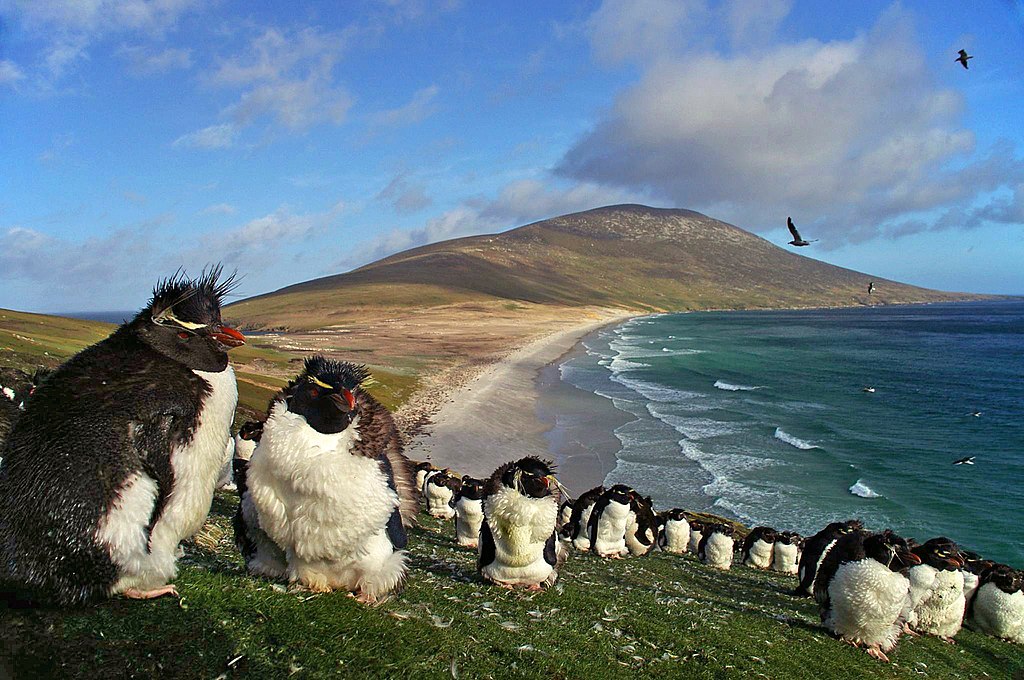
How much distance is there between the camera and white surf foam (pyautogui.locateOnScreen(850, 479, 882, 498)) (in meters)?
32.3

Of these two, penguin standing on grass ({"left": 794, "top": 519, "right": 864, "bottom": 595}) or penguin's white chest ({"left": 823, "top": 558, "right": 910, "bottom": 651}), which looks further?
penguin standing on grass ({"left": 794, "top": 519, "right": 864, "bottom": 595})

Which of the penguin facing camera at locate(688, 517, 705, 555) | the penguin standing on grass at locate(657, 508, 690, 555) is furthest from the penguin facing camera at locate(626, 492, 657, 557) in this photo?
the penguin facing camera at locate(688, 517, 705, 555)

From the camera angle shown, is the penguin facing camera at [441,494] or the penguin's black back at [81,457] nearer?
the penguin's black back at [81,457]

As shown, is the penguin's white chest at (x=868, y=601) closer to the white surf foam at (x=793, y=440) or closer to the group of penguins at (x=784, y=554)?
the group of penguins at (x=784, y=554)

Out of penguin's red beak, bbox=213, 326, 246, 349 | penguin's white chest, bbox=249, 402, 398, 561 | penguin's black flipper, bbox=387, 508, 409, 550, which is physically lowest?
penguin's black flipper, bbox=387, 508, 409, 550

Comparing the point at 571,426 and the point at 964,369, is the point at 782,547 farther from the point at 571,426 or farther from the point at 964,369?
the point at 964,369

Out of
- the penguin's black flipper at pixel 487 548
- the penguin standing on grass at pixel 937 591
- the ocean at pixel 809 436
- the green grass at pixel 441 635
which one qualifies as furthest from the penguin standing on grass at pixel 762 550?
the penguin's black flipper at pixel 487 548

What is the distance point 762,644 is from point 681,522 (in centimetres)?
1079

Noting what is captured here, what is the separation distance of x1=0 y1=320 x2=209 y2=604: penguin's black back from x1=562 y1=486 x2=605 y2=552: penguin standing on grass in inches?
524

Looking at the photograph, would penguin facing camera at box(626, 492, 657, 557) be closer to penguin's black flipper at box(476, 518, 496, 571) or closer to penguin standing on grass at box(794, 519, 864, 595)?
penguin standing on grass at box(794, 519, 864, 595)

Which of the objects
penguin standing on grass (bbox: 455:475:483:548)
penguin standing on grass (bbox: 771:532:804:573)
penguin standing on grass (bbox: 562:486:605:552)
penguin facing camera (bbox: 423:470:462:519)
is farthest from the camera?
penguin facing camera (bbox: 423:470:462:519)

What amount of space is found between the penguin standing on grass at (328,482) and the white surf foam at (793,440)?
134ft

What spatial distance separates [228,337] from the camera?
5.81 meters

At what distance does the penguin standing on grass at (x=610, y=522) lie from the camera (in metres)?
16.0
